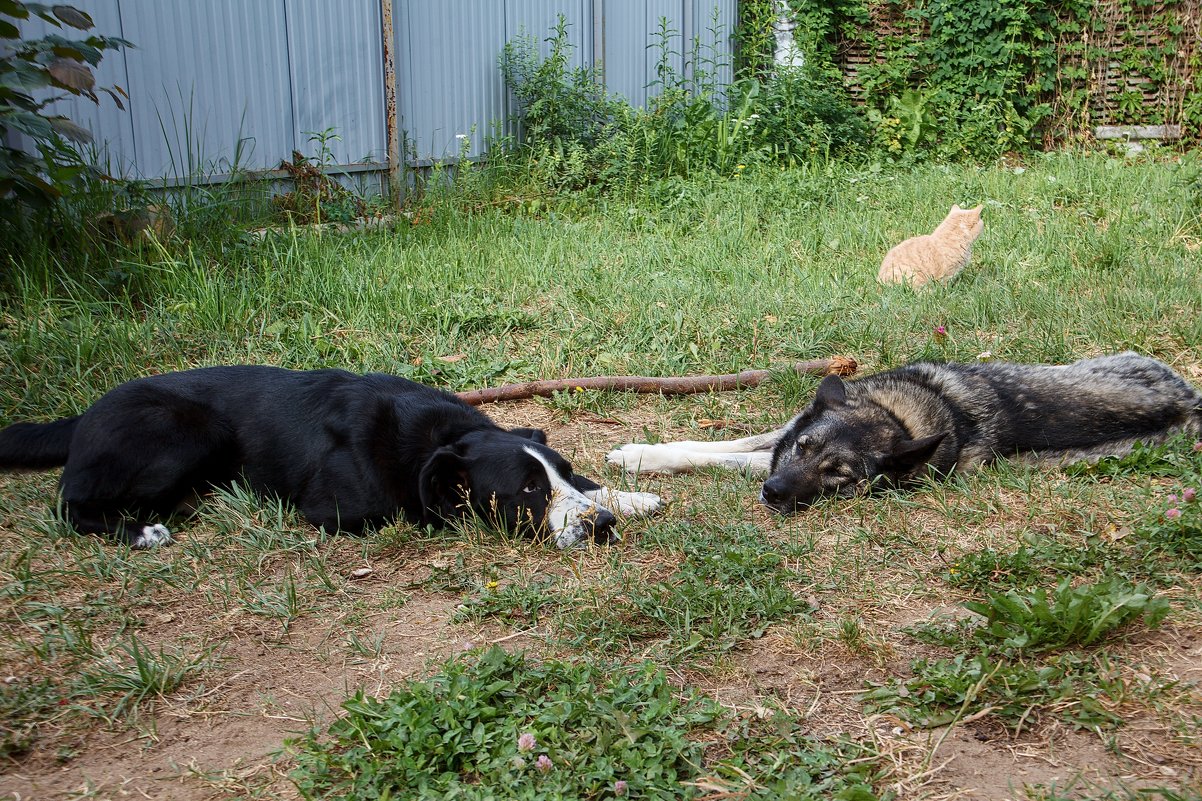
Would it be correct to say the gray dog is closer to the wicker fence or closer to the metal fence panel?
the metal fence panel

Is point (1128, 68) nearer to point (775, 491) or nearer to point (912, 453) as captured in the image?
point (912, 453)

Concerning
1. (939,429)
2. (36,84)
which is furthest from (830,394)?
(36,84)

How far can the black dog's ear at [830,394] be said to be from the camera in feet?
14.6

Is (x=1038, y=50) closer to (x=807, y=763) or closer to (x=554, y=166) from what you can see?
(x=554, y=166)

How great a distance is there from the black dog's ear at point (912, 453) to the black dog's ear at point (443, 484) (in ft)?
6.07

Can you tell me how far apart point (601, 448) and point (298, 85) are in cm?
480

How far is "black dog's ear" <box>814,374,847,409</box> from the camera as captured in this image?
445 centimetres

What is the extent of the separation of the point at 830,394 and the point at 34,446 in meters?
3.48

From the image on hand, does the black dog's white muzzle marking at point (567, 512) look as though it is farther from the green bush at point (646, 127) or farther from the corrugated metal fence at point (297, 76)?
the green bush at point (646, 127)

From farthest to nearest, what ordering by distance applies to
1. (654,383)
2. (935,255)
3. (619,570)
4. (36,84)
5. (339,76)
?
(339,76) < (935,255) < (654,383) < (36,84) < (619,570)

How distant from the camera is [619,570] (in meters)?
3.39

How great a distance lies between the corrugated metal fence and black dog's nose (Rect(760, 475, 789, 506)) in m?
4.93

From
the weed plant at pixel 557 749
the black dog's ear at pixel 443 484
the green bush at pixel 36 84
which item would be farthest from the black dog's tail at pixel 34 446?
the weed plant at pixel 557 749

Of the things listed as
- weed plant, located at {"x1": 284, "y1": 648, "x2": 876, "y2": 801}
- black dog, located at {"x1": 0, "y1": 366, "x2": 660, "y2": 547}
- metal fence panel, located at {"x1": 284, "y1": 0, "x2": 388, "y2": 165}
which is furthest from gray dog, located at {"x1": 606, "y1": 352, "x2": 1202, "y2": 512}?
metal fence panel, located at {"x1": 284, "y1": 0, "x2": 388, "y2": 165}
